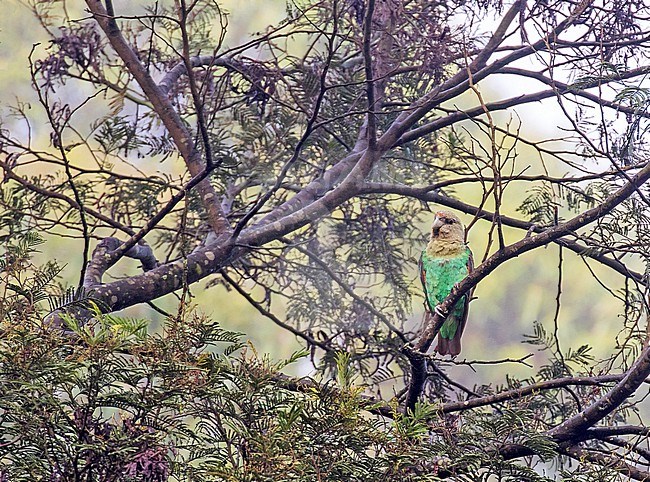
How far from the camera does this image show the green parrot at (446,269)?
4.66ft

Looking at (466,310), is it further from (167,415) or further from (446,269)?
(167,415)

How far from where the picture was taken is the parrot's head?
147 centimetres

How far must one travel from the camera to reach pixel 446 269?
4.72ft

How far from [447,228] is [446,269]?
3.4 inches

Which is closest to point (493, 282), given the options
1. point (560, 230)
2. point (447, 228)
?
point (447, 228)

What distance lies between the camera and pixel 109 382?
653mm

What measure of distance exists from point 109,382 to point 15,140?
1.17 m

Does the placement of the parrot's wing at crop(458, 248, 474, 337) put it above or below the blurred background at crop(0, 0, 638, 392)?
below

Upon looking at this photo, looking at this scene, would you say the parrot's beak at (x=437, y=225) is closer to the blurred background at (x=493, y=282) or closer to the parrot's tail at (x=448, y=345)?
the parrot's tail at (x=448, y=345)

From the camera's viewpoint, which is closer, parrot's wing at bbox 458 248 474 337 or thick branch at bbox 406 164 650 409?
thick branch at bbox 406 164 650 409

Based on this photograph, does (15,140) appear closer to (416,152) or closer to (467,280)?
(416,152)

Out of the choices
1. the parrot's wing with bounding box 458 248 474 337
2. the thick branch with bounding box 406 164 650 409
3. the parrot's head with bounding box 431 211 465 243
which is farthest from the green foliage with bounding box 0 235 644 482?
the parrot's head with bounding box 431 211 465 243

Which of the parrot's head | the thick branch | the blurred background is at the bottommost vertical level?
the thick branch

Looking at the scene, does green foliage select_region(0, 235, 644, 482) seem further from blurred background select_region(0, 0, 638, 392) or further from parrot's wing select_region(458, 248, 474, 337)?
blurred background select_region(0, 0, 638, 392)
